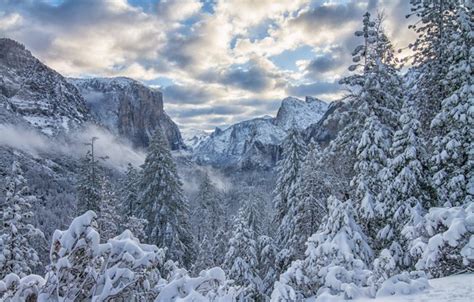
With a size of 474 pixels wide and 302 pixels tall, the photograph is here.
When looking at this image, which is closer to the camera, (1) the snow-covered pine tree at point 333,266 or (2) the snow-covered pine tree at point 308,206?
(1) the snow-covered pine tree at point 333,266

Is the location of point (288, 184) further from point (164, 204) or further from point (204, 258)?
point (204, 258)

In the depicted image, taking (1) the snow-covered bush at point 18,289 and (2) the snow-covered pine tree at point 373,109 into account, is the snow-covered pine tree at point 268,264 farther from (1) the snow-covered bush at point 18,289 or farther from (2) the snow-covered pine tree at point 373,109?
(1) the snow-covered bush at point 18,289

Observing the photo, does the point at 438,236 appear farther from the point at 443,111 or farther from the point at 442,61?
the point at 442,61

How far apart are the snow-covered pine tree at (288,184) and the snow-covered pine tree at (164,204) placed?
6.37m

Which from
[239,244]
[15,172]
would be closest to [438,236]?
[239,244]

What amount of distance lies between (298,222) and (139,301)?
15636mm

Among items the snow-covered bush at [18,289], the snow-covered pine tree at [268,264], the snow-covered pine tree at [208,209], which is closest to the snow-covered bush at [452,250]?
the snow-covered bush at [18,289]

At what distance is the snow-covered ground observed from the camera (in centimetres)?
526

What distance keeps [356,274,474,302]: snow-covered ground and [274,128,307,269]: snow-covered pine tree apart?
52.2 feet

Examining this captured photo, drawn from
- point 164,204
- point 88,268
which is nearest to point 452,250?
point 88,268

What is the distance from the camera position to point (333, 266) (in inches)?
316

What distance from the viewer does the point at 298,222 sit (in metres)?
21.1

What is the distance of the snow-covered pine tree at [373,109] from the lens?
540 inches

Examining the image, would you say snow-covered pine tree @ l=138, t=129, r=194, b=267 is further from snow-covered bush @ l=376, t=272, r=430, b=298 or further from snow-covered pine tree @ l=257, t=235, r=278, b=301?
snow-covered bush @ l=376, t=272, r=430, b=298
